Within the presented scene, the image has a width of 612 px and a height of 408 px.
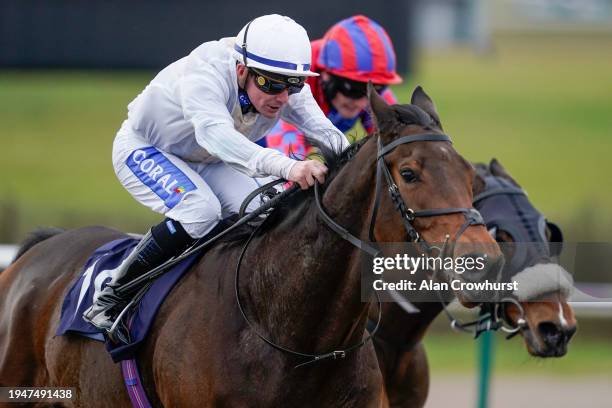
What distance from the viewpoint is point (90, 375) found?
14.7 ft

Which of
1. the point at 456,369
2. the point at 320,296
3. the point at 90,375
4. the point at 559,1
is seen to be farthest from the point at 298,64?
the point at 559,1

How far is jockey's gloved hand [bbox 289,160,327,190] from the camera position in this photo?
372 centimetres

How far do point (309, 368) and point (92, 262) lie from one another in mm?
1380

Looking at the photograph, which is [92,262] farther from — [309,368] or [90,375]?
[309,368]

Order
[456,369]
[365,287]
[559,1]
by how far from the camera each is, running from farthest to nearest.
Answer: [559,1] → [456,369] → [365,287]

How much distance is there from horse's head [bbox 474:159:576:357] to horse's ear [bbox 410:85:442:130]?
105 centimetres

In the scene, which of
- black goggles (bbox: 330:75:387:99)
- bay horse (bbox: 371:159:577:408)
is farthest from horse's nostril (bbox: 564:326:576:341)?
black goggles (bbox: 330:75:387:99)

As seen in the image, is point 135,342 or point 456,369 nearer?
point 135,342

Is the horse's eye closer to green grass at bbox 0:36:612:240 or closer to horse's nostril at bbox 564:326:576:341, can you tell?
horse's nostril at bbox 564:326:576:341

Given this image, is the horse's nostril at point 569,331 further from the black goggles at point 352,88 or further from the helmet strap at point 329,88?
the helmet strap at point 329,88

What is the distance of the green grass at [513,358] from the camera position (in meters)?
9.36

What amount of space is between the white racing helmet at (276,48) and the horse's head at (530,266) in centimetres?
125

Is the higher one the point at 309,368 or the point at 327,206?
the point at 327,206

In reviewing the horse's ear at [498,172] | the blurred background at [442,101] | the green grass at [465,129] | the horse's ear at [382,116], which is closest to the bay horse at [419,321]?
the horse's ear at [498,172]
